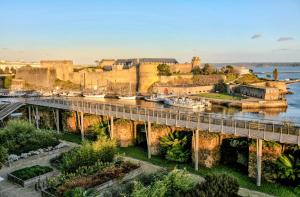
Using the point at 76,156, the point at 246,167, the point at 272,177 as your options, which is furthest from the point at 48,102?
the point at 272,177

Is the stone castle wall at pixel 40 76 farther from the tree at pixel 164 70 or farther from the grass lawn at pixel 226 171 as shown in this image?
the grass lawn at pixel 226 171

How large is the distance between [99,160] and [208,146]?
648 cm

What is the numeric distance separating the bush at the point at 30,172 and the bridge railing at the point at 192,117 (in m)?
7.22

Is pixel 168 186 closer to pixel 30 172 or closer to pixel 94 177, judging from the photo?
pixel 94 177

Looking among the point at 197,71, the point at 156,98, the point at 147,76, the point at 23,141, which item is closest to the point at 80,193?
the point at 23,141

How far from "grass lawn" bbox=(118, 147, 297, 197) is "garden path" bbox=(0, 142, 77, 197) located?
5.30 m

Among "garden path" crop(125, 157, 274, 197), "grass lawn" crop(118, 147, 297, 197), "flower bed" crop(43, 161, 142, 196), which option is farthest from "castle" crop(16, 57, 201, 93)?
"flower bed" crop(43, 161, 142, 196)

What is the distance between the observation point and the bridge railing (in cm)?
1778

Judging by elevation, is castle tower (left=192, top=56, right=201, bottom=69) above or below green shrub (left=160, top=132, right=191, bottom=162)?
above

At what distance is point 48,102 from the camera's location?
33000 millimetres

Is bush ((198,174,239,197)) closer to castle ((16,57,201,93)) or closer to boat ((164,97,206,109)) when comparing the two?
boat ((164,97,206,109))

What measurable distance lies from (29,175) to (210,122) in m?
→ 10.8

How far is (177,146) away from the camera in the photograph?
21.9 meters

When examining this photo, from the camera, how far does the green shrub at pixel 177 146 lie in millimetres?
21625
